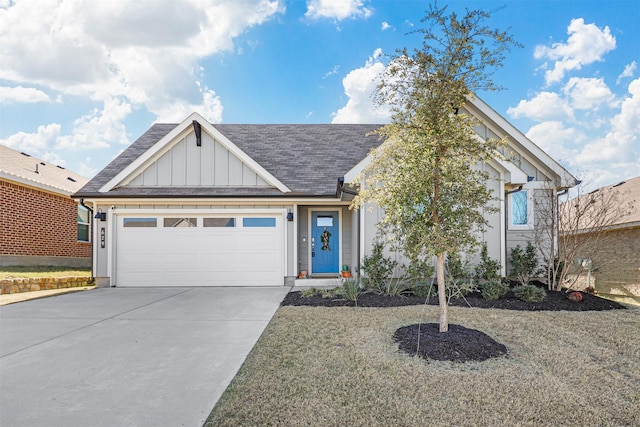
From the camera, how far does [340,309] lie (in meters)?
7.02

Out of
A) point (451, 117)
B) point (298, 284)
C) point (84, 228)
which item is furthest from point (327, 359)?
point (84, 228)

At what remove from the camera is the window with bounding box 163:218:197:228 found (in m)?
10.7

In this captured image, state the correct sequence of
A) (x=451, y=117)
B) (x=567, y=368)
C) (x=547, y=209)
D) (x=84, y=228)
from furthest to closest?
(x=84, y=228)
(x=547, y=209)
(x=451, y=117)
(x=567, y=368)

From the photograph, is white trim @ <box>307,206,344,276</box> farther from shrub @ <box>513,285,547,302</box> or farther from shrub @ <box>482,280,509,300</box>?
shrub @ <box>513,285,547,302</box>

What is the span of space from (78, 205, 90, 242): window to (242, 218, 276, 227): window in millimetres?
8095

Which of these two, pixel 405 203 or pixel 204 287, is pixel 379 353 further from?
pixel 204 287

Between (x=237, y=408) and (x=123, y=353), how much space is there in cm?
236

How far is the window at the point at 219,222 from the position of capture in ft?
35.0

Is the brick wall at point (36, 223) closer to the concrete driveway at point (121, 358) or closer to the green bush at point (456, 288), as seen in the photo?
the concrete driveway at point (121, 358)

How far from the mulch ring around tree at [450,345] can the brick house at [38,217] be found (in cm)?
1086

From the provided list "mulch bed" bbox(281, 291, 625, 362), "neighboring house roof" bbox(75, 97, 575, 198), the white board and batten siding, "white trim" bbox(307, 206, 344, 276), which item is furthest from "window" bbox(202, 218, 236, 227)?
"mulch bed" bbox(281, 291, 625, 362)

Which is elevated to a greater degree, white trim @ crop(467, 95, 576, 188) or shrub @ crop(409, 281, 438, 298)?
white trim @ crop(467, 95, 576, 188)

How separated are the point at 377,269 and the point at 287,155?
5674 millimetres

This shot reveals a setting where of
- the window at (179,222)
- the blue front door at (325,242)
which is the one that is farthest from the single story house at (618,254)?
the window at (179,222)
